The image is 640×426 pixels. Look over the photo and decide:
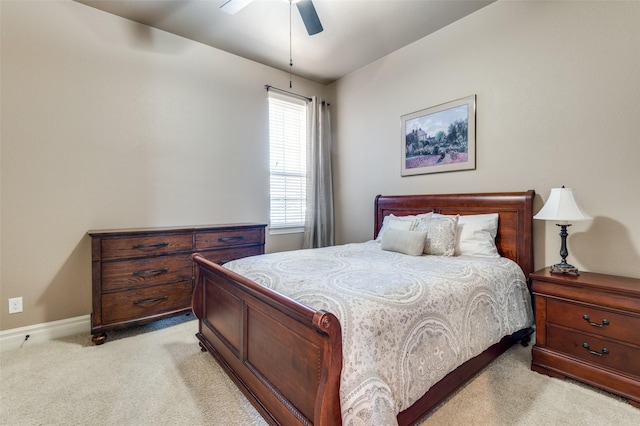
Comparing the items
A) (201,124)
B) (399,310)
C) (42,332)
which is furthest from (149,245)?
(399,310)

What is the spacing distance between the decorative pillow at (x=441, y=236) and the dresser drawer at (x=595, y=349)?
85 centimetres

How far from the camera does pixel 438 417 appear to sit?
5.15 feet

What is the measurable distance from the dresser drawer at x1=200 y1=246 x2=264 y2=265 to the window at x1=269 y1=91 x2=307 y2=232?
0.75 meters

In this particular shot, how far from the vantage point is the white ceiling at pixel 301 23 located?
272 centimetres

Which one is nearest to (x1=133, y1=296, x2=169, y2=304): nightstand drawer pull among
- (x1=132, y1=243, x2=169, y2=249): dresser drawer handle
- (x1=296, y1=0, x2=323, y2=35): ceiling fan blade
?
(x1=132, y1=243, x2=169, y2=249): dresser drawer handle

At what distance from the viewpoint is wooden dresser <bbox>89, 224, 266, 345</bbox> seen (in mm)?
2412

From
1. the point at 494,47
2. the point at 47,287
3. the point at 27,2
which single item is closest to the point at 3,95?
the point at 27,2

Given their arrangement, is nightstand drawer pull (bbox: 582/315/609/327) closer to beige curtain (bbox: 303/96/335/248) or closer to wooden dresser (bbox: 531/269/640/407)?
wooden dresser (bbox: 531/269/640/407)

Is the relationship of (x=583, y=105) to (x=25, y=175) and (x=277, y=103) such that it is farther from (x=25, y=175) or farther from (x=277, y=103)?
(x=25, y=175)

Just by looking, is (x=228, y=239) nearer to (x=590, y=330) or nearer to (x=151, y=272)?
(x=151, y=272)

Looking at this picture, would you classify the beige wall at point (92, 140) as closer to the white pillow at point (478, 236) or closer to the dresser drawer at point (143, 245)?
the dresser drawer at point (143, 245)

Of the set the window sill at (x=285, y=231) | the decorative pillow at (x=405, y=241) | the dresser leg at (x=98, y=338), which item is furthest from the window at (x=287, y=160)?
the dresser leg at (x=98, y=338)

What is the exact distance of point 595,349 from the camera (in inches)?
72.4

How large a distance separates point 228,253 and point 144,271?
2.55 ft
